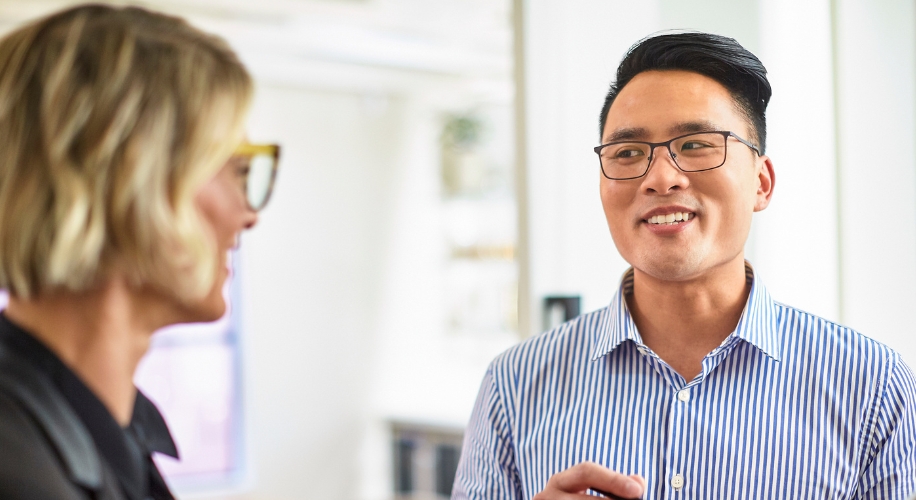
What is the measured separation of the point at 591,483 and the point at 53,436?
61cm

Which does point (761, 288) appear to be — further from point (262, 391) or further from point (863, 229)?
point (262, 391)

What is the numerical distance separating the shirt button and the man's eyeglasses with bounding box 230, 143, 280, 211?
0.67m

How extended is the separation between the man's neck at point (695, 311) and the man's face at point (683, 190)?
0.09 feet

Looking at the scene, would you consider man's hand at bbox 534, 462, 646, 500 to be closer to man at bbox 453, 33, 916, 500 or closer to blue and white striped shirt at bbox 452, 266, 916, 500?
man at bbox 453, 33, 916, 500

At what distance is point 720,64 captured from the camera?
1219 mm

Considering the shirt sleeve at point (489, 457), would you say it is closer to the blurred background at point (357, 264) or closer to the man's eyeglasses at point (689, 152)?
the man's eyeglasses at point (689, 152)

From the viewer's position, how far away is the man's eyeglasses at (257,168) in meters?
0.97

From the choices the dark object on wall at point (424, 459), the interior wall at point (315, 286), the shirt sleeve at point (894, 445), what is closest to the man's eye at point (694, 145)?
the shirt sleeve at point (894, 445)

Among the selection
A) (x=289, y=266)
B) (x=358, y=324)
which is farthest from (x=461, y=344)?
(x=289, y=266)

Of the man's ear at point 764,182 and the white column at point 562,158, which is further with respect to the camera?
the white column at point 562,158

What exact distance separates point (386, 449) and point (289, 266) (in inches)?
55.4

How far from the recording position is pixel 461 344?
606 cm

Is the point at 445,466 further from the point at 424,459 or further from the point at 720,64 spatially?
the point at 720,64

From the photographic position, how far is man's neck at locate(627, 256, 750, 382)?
1.22 meters
